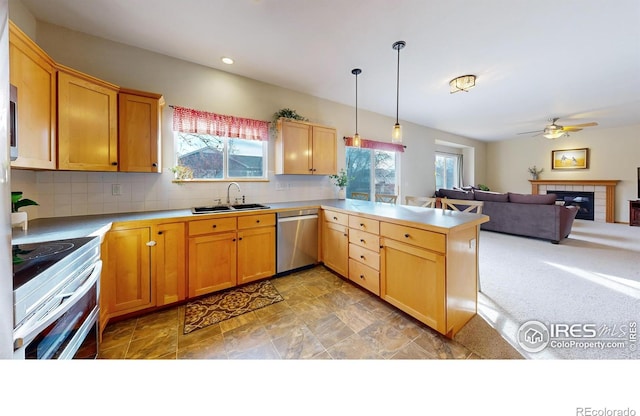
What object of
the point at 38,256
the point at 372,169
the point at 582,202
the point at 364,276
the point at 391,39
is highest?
the point at 391,39

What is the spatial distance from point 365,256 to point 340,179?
1824mm

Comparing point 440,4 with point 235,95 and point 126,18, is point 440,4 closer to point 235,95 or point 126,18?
point 235,95

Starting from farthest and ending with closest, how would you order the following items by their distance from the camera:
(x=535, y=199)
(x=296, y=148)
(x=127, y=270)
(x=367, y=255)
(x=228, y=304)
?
(x=535, y=199)
(x=296, y=148)
(x=367, y=255)
(x=228, y=304)
(x=127, y=270)

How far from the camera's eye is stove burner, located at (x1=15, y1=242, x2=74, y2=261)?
1095 mm

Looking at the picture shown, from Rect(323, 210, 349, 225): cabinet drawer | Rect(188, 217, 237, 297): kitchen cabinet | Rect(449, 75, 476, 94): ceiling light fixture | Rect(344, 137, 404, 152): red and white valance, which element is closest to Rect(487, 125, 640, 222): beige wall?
Rect(344, 137, 404, 152): red and white valance

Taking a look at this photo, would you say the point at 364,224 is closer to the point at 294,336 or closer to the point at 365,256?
the point at 365,256

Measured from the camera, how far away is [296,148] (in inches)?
128

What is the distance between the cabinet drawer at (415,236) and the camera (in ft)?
5.44

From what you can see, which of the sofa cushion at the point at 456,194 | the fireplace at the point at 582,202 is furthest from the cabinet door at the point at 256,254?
the fireplace at the point at 582,202

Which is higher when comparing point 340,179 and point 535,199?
point 340,179

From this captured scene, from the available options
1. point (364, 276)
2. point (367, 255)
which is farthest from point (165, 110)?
point (364, 276)

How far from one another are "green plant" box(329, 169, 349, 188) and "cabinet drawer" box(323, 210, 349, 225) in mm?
1089

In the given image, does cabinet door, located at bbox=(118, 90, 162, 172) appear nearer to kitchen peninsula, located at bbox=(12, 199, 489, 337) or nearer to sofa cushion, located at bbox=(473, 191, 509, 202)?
kitchen peninsula, located at bbox=(12, 199, 489, 337)

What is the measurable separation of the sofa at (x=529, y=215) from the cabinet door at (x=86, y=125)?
6.03 meters
